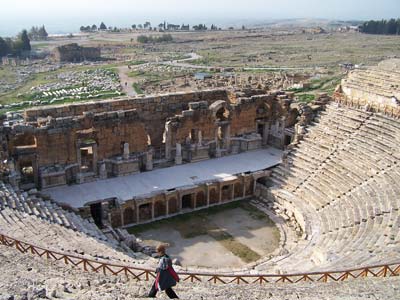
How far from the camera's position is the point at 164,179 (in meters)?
24.4

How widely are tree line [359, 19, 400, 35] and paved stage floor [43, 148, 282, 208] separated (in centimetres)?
15512

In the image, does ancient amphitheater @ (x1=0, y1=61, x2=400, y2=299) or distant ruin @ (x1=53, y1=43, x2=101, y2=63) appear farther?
distant ruin @ (x1=53, y1=43, x2=101, y2=63)

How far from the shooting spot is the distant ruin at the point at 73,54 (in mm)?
99875

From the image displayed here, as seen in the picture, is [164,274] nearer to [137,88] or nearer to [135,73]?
[137,88]

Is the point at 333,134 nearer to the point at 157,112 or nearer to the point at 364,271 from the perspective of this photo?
the point at 157,112


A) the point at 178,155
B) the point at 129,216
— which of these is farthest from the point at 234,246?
the point at 178,155

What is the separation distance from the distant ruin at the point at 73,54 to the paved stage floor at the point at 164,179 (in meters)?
81.1

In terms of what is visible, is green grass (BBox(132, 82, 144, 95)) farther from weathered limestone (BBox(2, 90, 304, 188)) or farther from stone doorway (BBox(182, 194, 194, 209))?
stone doorway (BBox(182, 194, 194, 209))

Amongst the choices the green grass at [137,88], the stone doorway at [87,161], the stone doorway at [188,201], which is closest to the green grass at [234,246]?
the stone doorway at [188,201]

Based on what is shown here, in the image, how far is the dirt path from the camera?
6041cm

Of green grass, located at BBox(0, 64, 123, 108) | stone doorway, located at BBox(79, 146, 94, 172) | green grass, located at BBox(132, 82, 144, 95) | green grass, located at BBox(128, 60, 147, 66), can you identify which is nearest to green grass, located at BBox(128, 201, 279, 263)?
stone doorway, located at BBox(79, 146, 94, 172)

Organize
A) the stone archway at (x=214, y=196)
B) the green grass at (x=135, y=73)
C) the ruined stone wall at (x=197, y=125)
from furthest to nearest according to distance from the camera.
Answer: the green grass at (x=135, y=73) < the ruined stone wall at (x=197, y=125) < the stone archway at (x=214, y=196)

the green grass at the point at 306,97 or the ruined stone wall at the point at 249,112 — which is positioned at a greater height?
the ruined stone wall at the point at 249,112

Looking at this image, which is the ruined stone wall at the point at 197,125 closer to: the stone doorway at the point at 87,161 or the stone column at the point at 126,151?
the stone column at the point at 126,151
